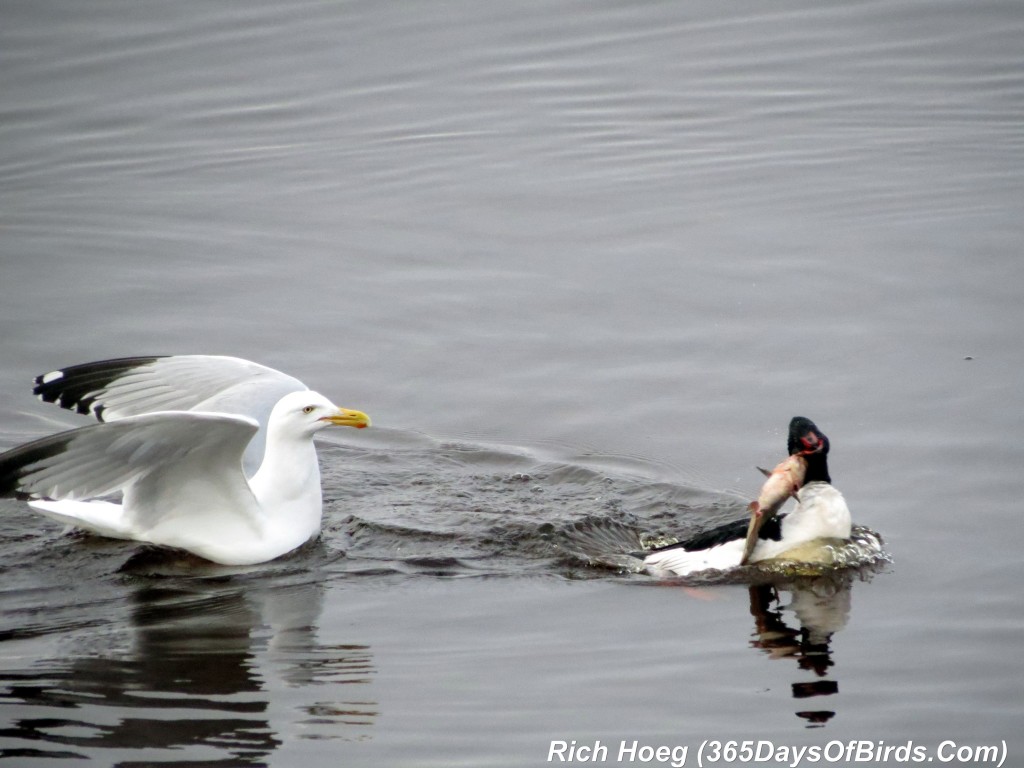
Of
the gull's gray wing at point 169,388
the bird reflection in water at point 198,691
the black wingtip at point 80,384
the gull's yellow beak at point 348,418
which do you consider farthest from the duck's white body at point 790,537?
the black wingtip at point 80,384

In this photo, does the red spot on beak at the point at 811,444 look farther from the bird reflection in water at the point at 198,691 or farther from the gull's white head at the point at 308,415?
the bird reflection in water at the point at 198,691

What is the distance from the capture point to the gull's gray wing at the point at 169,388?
8508 millimetres

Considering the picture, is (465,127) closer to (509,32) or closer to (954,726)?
(509,32)

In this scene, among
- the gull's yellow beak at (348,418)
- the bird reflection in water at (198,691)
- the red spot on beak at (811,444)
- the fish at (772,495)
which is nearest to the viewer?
the bird reflection in water at (198,691)

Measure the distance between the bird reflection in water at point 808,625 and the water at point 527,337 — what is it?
2 cm

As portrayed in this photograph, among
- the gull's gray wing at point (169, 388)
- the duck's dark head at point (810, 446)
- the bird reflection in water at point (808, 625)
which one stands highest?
the gull's gray wing at point (169, 388)

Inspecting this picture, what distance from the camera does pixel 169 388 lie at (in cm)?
876

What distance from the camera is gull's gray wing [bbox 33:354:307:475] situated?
8.51 m

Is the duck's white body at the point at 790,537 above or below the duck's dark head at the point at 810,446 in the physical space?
below

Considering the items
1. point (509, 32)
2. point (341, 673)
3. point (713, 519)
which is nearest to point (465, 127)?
point (509, 32)

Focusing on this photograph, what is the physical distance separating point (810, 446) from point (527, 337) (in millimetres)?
3435

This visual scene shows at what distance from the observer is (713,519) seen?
853 centimetres

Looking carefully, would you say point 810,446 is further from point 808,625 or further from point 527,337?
point 527,337

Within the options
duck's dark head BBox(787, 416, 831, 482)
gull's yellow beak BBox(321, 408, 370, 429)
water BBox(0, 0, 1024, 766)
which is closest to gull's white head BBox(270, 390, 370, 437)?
gull's yellow beak BBox(321, 408, 370, 429)
